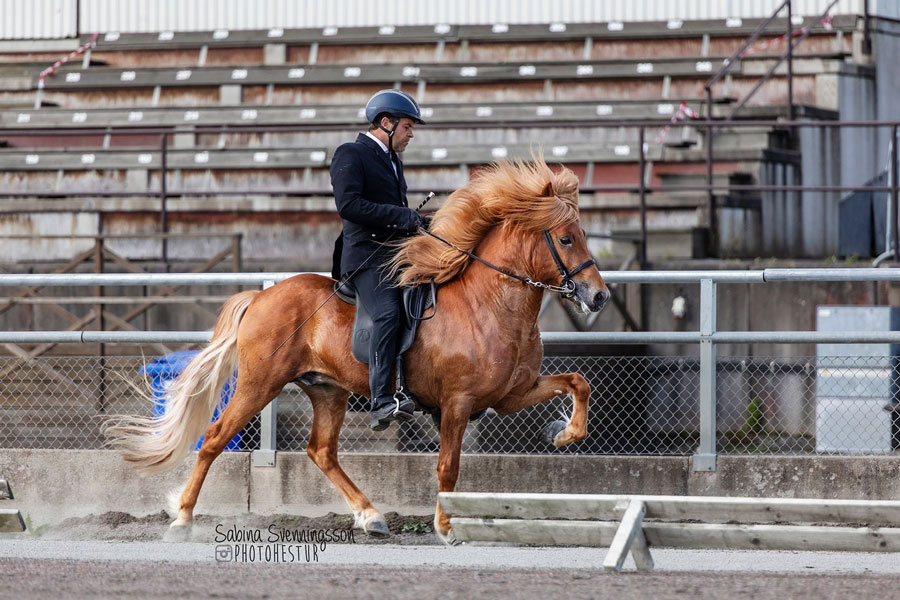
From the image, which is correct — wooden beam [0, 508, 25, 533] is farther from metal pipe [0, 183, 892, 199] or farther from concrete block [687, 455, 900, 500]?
metal pipe [0, 183, 892, 199]

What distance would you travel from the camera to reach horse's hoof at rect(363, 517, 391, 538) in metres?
7.39

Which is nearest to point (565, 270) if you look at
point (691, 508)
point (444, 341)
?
point (444, 341)

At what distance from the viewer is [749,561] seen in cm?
703

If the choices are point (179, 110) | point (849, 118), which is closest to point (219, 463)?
point (179, 110)

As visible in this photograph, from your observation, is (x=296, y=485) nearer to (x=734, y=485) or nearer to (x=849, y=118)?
(x=734, y=485)

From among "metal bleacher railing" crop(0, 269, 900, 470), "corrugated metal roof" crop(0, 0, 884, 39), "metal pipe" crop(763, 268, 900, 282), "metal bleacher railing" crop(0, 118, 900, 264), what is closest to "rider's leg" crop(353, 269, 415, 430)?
"metal bleacher railing" crop(0, 269, 900, 470)

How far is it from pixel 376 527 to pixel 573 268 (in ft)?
6.13

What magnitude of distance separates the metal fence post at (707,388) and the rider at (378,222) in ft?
6.40

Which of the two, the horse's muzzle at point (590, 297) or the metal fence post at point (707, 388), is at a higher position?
the horse's muzzle at point (590, 297)

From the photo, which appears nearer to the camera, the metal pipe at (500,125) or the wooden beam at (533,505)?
the wooden beam at (533,505)

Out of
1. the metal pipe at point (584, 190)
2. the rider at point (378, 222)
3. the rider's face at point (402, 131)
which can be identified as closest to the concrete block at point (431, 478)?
the rider at point (378, 222)

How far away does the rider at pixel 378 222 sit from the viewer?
283 inches

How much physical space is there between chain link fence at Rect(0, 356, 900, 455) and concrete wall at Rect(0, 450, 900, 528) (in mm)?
543

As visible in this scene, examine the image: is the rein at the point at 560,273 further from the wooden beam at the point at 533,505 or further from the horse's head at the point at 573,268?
the wooden beam at the point at 533,505
